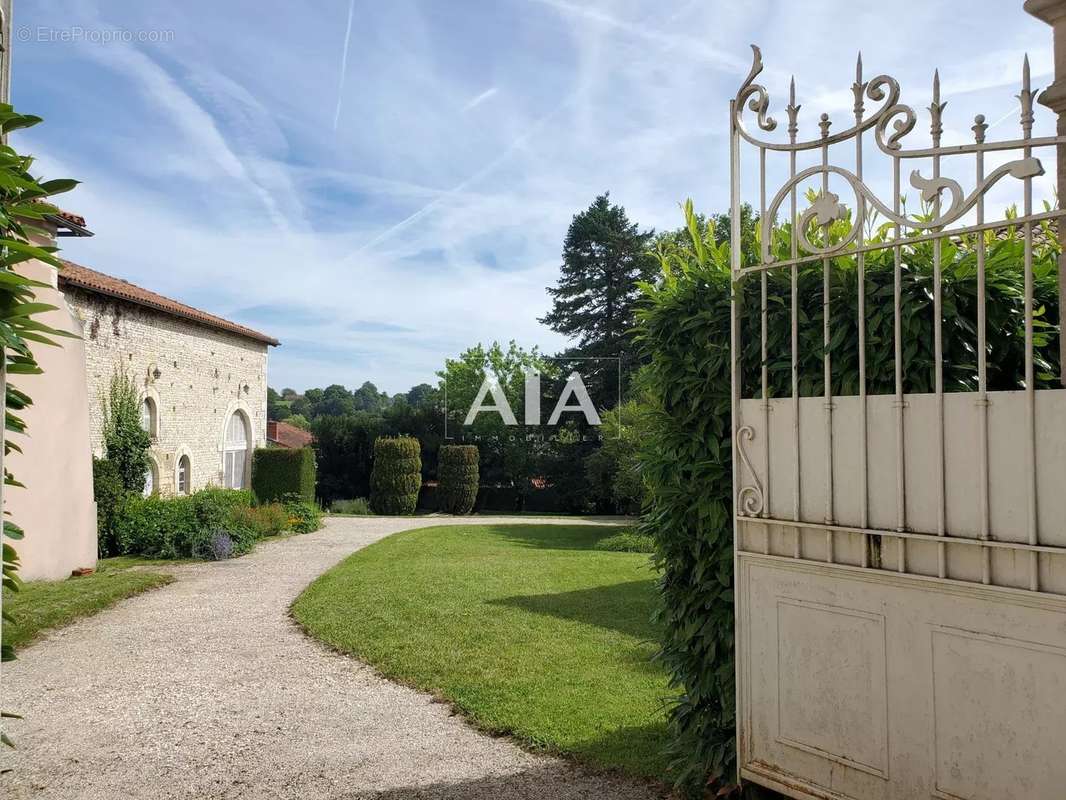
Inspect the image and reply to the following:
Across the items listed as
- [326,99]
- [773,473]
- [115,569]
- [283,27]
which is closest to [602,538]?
[115,569]

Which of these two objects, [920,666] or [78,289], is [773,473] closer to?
[920,666]

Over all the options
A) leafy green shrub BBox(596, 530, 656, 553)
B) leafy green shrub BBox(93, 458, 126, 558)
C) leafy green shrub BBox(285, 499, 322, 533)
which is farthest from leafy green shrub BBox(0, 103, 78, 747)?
leafy green shrub BBox(285, 499, 322, 533)

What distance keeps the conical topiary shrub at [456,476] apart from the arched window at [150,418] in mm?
9833

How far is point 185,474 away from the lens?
645 inches

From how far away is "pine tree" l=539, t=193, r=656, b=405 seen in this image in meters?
31.5

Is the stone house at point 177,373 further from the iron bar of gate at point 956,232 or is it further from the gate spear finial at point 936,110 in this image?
the gate spear finial at point 936,110

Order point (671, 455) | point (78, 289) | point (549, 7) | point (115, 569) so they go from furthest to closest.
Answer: point (78, 289) → point (115, 569) → point (549, 7) → point (671, 455)

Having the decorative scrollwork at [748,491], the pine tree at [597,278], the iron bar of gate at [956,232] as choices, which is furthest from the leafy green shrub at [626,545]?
the pine tree at [597,278]

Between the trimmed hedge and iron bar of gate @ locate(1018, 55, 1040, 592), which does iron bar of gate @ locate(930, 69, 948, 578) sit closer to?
iron bar of gate @ locate(1018, 55, 1040, 592)

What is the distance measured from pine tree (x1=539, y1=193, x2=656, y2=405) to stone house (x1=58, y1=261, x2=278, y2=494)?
15.3 m

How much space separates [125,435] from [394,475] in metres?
10.0

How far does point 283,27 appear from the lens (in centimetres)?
673

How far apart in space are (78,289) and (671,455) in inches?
501

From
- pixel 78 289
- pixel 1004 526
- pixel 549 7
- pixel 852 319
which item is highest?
pixel 549 7
